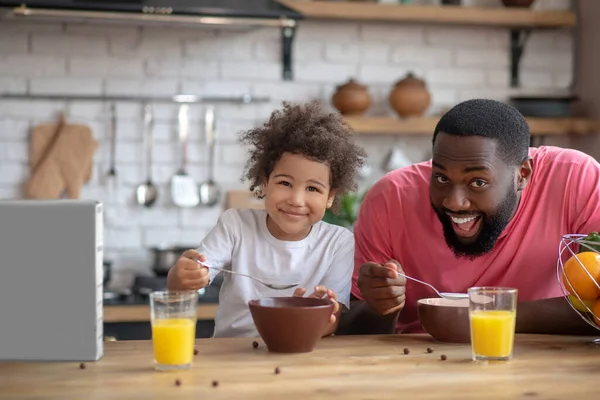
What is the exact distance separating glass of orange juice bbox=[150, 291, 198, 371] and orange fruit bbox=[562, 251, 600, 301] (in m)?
0.70

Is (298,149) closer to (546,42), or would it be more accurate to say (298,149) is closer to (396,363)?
(396,363)

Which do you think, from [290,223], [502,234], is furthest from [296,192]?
[502,234]

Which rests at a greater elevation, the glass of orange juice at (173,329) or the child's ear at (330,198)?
the child's ear at (330,198)

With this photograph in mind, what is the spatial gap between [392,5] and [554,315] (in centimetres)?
235

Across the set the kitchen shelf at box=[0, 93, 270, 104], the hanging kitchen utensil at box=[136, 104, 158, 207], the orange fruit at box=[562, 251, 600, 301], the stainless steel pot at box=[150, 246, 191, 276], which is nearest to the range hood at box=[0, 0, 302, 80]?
the kitchen shelf at box=[0, 93, 270, 104]

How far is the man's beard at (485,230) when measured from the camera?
201 cm

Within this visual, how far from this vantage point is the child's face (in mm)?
1924

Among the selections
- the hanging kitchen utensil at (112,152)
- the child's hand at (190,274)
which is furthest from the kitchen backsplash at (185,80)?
the child's hand at (190,274)

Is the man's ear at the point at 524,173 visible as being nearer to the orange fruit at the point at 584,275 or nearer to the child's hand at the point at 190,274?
the orange fruit at the point at 584,275

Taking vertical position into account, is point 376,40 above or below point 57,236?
above

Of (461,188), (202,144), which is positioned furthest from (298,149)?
(202,144)

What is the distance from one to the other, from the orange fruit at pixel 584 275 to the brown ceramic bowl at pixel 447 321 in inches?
7.8

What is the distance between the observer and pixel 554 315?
182 cm

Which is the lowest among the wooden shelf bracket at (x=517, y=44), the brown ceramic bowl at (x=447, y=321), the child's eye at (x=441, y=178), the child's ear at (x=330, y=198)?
the brown ceramic bowl at (x=447, y=321)
